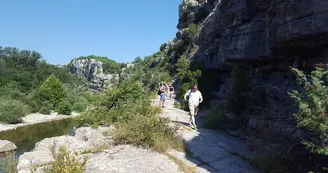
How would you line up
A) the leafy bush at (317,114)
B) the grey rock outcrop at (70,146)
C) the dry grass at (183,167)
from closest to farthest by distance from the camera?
the leafy bush at (317,114) < the dry grass at (183,167) < the grey rock outcrop at (70,146)

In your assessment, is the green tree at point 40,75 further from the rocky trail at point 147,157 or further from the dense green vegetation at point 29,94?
the rocky trail at point 147,157

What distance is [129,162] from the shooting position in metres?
5.67

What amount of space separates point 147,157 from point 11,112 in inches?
1333

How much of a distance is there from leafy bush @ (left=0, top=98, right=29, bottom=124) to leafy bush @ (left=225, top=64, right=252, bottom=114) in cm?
3137

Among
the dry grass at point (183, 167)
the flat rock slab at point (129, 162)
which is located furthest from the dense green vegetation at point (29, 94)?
the dry grass at point (183, 167)

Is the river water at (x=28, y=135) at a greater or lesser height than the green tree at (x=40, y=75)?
lesser

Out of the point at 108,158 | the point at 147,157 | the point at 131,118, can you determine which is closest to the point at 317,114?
the point at 147,157

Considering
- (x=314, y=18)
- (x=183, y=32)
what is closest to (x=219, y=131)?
(x=314, y=18)

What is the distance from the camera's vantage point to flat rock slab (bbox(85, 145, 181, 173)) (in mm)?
5348

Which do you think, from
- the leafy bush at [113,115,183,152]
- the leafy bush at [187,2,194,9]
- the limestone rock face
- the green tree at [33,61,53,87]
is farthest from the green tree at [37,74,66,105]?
the leafy bush at [113,115,183,152]

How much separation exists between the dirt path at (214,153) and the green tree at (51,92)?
1638 inches

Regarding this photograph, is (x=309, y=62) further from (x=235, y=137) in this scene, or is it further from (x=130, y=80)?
(x=130, y=80)

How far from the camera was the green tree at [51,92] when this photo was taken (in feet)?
148

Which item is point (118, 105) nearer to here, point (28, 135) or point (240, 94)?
point (240, 94)
